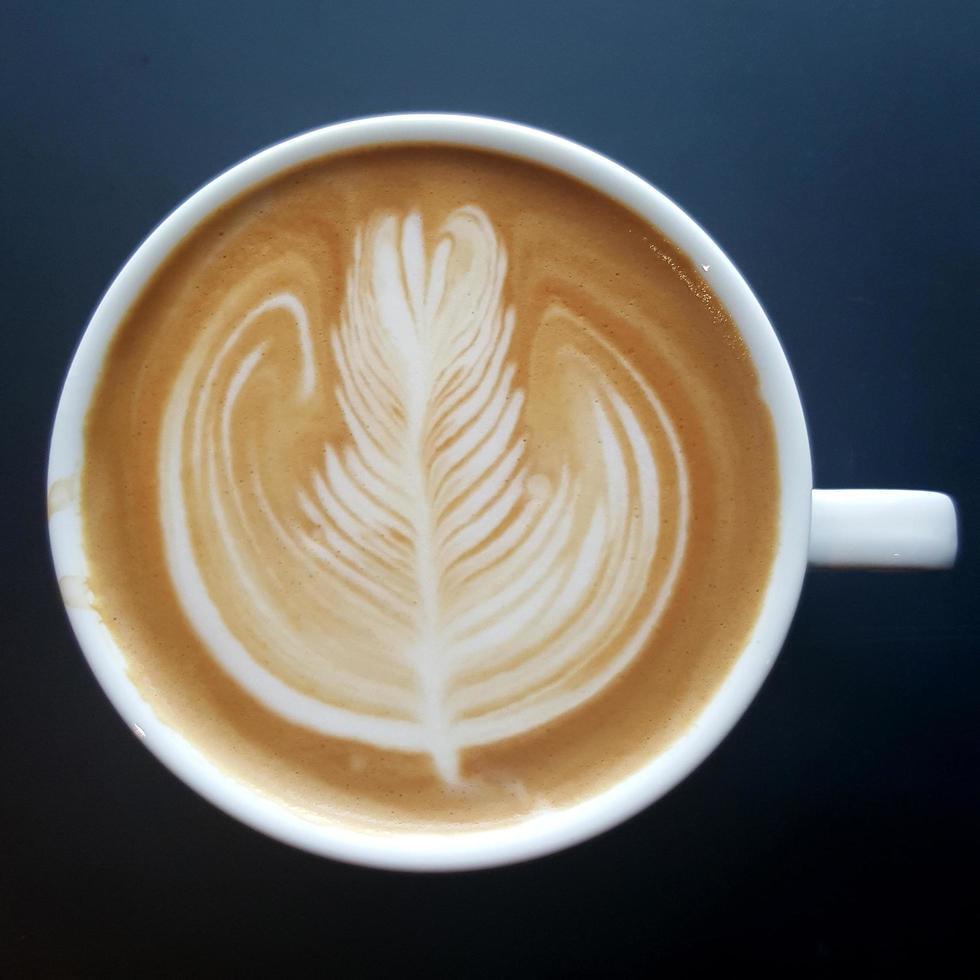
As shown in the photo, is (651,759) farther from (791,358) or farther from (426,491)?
(791,358)

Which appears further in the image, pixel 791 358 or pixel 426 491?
pixel 791 358

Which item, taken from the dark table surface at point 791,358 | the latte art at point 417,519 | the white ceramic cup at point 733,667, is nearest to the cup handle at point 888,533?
the white ceramic cup at point 733,667

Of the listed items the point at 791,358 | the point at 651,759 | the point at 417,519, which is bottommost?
the point at 651,759

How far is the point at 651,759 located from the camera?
895mm

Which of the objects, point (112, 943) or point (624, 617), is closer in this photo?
point (624, 617)

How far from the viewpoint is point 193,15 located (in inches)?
46.7

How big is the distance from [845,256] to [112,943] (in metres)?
1.37

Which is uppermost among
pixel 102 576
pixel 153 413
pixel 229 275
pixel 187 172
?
pixel 187 172

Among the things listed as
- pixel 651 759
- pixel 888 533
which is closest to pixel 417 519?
pixel 651 759

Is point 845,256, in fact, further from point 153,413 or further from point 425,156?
point 153,413

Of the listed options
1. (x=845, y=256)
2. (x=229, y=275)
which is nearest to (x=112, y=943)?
(x=229, y=275)

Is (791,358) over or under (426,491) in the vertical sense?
over

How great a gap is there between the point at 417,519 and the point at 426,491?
0.10 ft

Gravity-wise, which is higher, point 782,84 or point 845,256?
point 782,84
